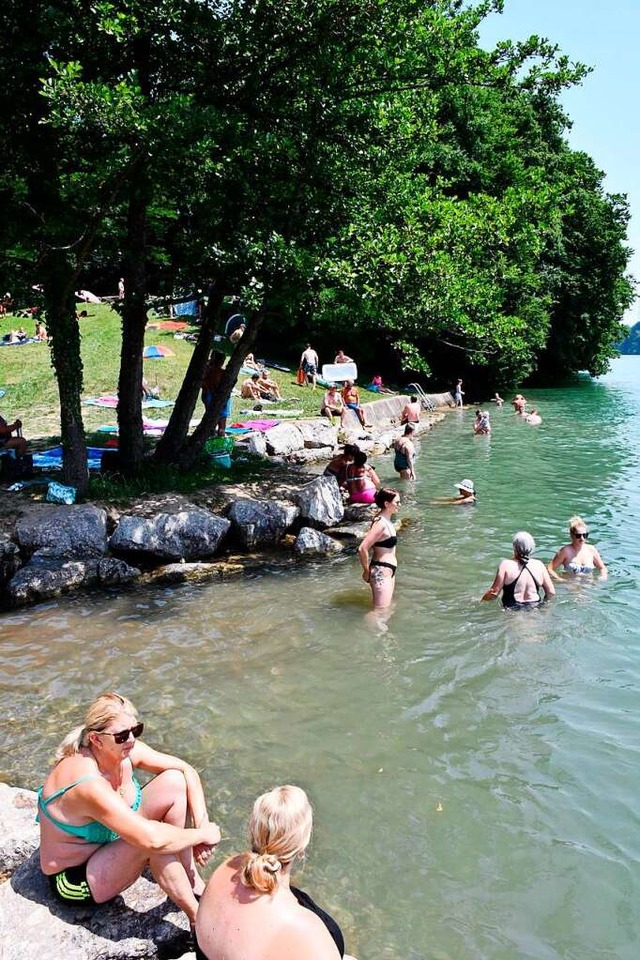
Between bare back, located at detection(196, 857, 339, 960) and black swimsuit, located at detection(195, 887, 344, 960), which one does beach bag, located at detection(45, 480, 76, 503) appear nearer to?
black swimsuit, located at detection(195, 887, 344, 960)

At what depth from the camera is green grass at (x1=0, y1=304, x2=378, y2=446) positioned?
751 inches

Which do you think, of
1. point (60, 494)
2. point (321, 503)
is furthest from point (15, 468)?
point (321, 503)

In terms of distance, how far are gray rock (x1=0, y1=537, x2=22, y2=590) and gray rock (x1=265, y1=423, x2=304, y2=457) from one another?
874cm

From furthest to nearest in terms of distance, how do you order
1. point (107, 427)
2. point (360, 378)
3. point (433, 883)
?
point (360, 378) → point (107, 427) → point (433, 883)

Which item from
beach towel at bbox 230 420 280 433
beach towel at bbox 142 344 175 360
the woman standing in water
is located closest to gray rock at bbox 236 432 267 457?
beach towel at bbox 230 420 280 433

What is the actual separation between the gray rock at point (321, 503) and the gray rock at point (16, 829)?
8.18 meters

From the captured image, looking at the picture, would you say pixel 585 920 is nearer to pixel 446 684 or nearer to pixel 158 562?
pixel 446 684

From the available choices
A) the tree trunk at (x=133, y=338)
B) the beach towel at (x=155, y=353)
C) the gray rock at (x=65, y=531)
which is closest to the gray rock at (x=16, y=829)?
the gray rock at (x=65, y=531)

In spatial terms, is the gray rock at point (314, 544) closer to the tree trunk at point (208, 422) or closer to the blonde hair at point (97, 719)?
the tree trunk at point (208, 422)

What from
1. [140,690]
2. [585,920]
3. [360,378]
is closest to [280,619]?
[140,690]

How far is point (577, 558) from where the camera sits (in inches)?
421

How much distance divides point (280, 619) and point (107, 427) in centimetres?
1003

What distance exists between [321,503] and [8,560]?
5221 millimetres

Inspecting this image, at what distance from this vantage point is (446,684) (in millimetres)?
7645
